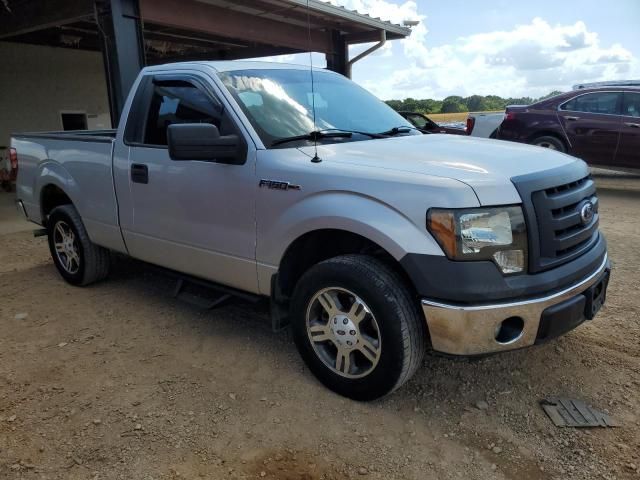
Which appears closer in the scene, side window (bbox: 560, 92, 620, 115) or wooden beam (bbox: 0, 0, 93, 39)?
wooden beam (bbox: 0, 0, 93, 39)

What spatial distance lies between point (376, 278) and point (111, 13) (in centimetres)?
652

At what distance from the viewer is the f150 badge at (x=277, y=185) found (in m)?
3.05

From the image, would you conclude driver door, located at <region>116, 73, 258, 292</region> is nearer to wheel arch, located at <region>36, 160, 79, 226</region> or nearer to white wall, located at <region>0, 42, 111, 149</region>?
wheel arch, located at <region>36, 160, 79, 226</region>

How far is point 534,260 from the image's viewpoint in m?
2.60

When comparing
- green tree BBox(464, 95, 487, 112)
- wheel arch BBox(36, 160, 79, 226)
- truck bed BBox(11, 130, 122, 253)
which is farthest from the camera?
green tree BBox(464, 95, 487, 112)

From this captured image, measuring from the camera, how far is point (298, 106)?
3.54 meters

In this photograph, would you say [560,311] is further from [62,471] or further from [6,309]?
[6,309]

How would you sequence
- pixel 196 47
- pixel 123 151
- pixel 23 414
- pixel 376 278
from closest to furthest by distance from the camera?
pixel 376 278 → pixel 23 414 → pixel 123 151 → pixel 196 47

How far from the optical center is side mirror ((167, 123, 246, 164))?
3021 mm

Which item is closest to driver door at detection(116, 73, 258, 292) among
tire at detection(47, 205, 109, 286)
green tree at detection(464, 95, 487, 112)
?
tire at detection(47, 205, 109, 286)

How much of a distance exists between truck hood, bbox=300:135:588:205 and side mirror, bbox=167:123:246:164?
457 mm

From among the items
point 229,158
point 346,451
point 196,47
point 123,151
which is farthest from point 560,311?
point 196,47

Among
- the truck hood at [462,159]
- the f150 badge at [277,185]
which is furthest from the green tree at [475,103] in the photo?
the f150 badge at [277,185]

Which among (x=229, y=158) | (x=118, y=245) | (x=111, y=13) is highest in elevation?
(x=111, y=13)
